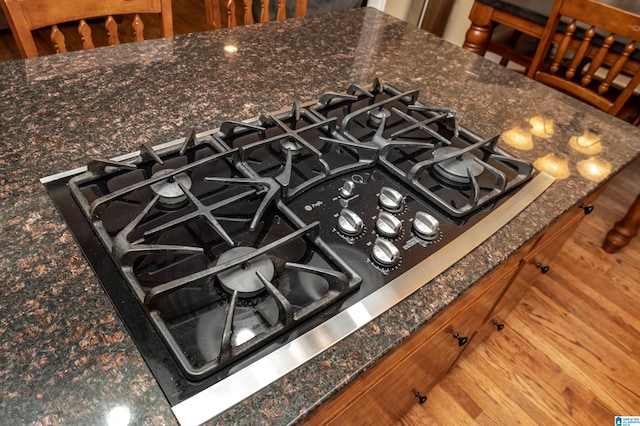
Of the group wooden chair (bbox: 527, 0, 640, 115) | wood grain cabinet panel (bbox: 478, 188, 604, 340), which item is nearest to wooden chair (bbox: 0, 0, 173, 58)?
wood grain cabinet panel (bbox: 478, 188, 604, 340)

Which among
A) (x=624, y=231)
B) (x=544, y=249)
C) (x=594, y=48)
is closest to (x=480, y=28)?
(x=594, y=48)

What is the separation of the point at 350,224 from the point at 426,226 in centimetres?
13

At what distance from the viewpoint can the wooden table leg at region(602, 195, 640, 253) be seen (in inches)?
79.5

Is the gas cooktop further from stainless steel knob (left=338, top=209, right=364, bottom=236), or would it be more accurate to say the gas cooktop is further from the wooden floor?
the wooden floor

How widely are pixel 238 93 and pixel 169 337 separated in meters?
0.67

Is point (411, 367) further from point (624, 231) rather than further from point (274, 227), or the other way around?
point (624, 231)

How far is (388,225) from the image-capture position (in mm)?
727

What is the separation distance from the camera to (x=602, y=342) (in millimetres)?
1720

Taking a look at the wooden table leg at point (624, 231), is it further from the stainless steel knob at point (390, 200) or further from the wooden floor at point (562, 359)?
the stainless steel knob at point (390, 200)

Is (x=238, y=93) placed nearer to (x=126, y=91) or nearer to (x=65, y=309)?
(x=126, y=91)

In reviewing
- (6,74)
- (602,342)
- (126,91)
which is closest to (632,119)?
(602,342)

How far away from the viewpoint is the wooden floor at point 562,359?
147 centimetres

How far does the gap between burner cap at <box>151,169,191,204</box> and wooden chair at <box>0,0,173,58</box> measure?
59cm

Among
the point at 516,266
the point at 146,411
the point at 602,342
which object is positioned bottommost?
the point at 602,342
